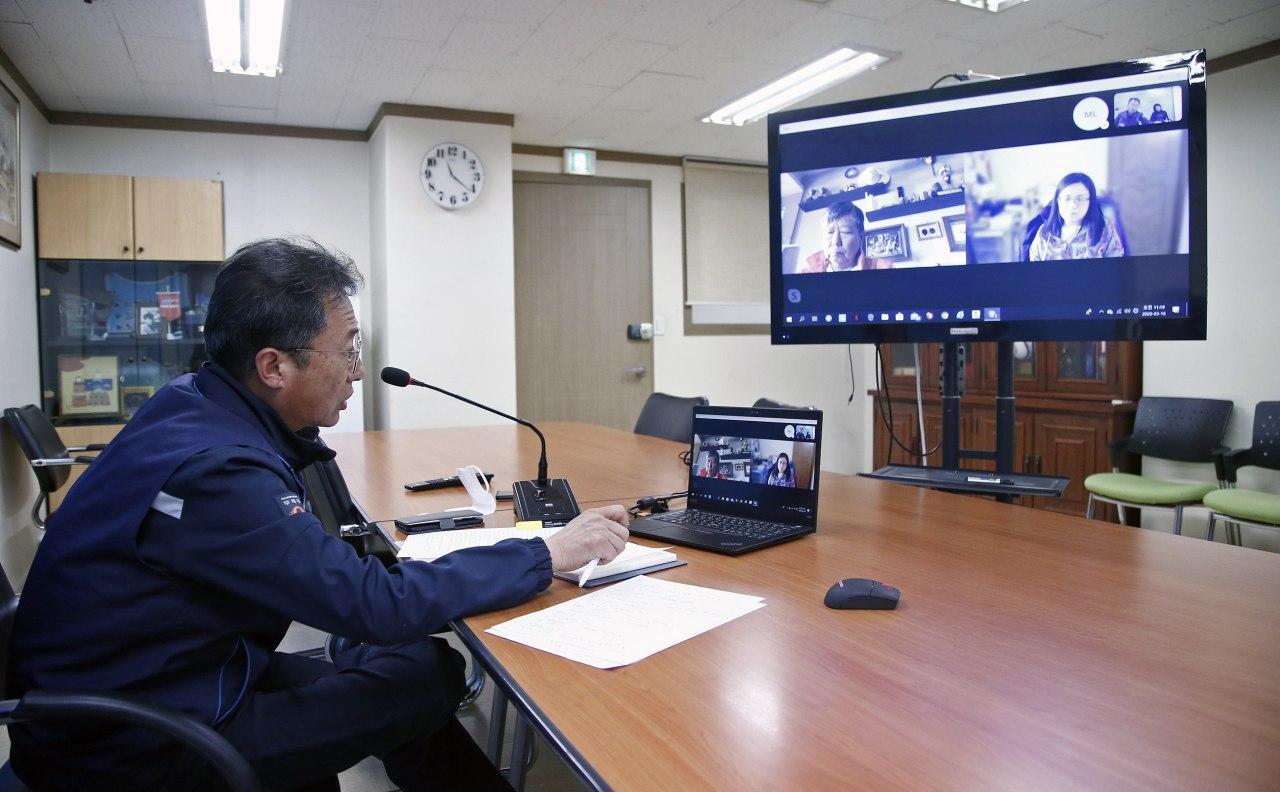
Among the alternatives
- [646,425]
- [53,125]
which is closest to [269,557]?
[646,425]

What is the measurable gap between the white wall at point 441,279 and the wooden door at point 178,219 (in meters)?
0.96

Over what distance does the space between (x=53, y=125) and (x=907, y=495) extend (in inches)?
214

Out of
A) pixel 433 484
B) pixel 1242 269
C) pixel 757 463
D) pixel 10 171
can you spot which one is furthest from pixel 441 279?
pixel 1242 269

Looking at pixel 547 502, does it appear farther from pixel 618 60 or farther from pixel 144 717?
pixel 618 60

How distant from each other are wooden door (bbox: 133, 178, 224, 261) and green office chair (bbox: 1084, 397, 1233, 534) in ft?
17.2

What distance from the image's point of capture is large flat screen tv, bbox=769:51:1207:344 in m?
1.57

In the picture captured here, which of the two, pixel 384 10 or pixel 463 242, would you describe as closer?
pixel 384 10

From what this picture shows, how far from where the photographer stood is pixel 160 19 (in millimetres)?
3543

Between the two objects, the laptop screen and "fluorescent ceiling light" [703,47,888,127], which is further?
"fluorescent ceiling light" [703,47,888,127]

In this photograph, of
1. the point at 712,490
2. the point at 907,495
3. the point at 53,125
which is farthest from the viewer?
the point at 53,125

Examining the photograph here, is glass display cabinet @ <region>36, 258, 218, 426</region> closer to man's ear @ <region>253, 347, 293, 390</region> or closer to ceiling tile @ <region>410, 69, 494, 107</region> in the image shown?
ceiling tile @ <region>410, 69, 494, 107</region>

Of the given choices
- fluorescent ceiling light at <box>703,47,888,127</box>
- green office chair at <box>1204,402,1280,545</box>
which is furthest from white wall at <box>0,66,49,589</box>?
green office chair at <box>1204,402,1280,545</box>

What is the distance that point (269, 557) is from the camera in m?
0.99

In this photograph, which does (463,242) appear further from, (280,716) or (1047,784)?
(1047,784)
